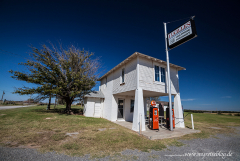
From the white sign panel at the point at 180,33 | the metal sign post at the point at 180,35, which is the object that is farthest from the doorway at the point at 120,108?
the white sign panel at the point at 180,33

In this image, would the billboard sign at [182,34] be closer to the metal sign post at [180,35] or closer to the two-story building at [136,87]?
the metal sign post at [180,35]

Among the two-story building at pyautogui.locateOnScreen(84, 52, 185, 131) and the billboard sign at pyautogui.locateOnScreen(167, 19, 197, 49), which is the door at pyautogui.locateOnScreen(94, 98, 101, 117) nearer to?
the two-story building at pyautogui.locateOnScreen(84, 52, 185, 131)

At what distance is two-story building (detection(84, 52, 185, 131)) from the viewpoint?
318 inches

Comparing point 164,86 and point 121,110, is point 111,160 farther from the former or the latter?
point 121,110

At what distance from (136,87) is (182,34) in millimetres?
4963

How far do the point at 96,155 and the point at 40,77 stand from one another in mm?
12246

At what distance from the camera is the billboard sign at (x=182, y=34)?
6.98 metres

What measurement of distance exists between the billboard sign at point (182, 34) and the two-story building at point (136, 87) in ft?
5.85

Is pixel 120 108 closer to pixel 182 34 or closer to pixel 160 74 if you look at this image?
pixel 160 74

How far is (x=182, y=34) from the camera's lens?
7.52 meters

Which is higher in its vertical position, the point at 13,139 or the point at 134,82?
the point at 134,82

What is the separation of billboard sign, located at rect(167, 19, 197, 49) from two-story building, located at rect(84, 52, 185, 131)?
178 centimetres

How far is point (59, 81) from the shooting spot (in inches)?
479

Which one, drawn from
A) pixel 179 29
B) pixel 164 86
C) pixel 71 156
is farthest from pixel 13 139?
pixel 179 29
